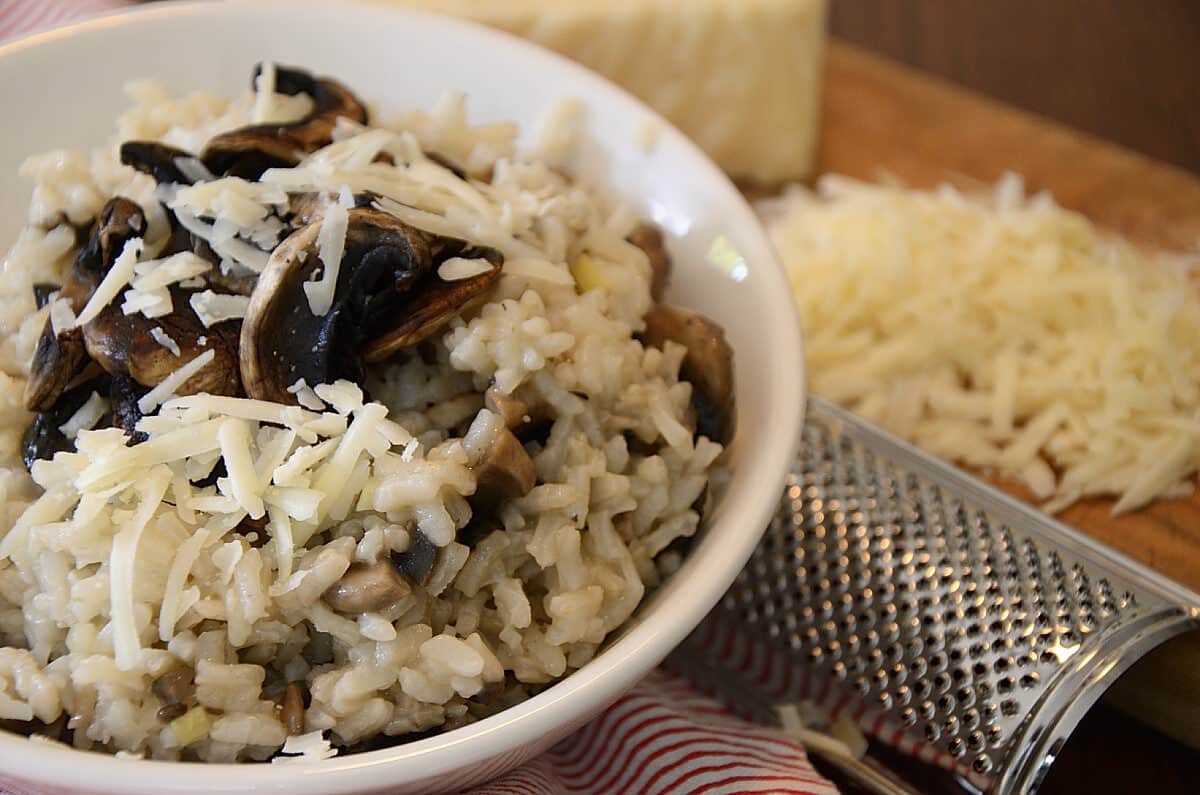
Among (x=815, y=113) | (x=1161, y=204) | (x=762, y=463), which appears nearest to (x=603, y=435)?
(x=762, y=463)

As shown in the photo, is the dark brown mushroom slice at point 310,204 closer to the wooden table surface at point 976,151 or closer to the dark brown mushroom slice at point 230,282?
the dark brown mushroom slice at point 230,282

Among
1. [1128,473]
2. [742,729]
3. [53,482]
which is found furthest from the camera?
[1128,473]

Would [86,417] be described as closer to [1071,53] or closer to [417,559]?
[417,559]

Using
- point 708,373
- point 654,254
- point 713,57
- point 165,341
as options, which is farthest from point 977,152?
point 165,341

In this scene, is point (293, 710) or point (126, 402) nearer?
point (293, 710)

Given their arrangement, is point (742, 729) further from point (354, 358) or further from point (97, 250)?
point (97, 250)

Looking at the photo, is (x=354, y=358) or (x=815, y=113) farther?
(x=815, y=113)
